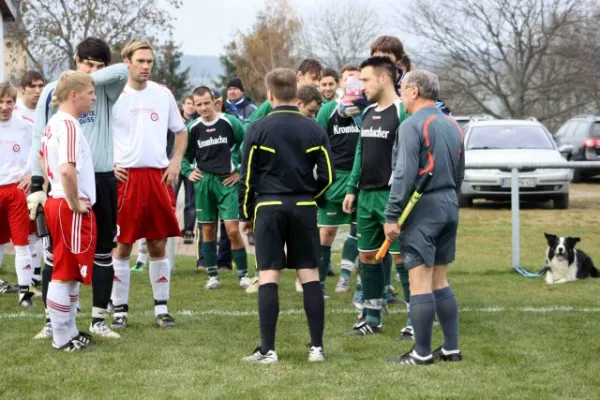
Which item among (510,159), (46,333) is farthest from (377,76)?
(510,159)

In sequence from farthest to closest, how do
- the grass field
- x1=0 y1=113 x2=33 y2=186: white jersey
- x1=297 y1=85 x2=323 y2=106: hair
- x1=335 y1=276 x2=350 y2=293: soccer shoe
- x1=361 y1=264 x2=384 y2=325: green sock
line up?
1. x1=335 y1=276 x2=350 y2=293: soccer shoe
2. x1=0 y1=113 x2=33 y2=186: white jersey
3. x1=297 y1=85 x2=323 y2=106: hair
4. x1=361 y1=264 x2=384 y2=325: green sock
5. the grass field

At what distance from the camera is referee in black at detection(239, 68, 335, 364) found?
6766 mm

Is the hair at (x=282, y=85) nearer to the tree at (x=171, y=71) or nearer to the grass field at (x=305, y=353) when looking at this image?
the grass field at (x=305, y=353)

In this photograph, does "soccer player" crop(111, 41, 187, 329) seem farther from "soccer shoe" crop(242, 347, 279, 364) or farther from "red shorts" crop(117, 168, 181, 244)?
"soccer shoe" crop(242, 347, 279, 364)

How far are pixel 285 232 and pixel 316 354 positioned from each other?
883mm

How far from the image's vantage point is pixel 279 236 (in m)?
6.84

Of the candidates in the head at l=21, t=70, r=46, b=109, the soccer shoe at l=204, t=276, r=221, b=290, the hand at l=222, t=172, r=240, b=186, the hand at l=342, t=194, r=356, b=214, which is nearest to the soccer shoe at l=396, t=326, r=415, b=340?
the hand at l=342, t=194, r=356, b=214

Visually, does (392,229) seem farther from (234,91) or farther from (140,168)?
(234,91)

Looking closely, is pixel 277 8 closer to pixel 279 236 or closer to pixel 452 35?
pixel 452 35

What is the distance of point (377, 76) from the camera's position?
299 inches

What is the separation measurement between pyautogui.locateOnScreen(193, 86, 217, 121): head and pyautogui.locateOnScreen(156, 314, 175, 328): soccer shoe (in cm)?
315

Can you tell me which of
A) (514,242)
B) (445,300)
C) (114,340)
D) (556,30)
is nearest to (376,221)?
(445,300)

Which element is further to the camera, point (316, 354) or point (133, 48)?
point (133, 48)

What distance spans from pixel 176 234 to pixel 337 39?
180 ft
